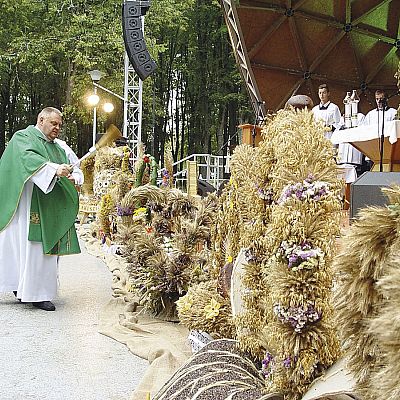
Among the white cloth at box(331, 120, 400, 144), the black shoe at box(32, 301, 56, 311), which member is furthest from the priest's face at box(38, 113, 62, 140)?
the white cloth at box(331, 120, 400, 144)

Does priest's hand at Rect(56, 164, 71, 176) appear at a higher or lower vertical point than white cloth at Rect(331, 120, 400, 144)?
lower

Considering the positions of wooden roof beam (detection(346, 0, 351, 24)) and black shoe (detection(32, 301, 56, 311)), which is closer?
black shoe (detection(32, 301, 56, 311))

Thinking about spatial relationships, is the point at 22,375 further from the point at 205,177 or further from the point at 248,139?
the point at 205,177

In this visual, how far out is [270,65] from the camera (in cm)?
1445

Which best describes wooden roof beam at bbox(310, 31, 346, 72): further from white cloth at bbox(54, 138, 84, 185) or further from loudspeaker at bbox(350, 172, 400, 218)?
loudspeaker at bbox(350, 172, 400, 218)

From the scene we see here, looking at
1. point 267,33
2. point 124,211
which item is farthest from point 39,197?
point 267,33

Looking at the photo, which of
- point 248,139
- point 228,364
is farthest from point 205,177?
point 228,364

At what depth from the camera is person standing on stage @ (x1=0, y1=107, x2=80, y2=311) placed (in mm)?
5945

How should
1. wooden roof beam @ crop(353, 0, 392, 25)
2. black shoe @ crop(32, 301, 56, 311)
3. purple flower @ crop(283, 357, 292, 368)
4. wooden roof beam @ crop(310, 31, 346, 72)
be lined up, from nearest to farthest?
purple flower @ crop(283, 357, 292, 368) < black shoe @ crop(32, 301, 56, 311) < wooden roof beam @ crop(353, 0, 392, 25) < wooden roof beam @ crop(310, 31, 346, 72)

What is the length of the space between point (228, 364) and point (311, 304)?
760 millimetres

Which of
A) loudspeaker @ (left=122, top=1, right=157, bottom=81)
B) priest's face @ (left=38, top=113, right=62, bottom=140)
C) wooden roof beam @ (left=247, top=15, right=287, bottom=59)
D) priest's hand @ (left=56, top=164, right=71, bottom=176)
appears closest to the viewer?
priest's hand @ (left=56, top=164, right=71, bottom=176)

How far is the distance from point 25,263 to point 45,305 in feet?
1.37

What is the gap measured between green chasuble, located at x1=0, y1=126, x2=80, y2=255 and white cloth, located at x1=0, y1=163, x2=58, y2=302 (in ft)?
0.25

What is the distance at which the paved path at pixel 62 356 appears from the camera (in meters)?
3.72
